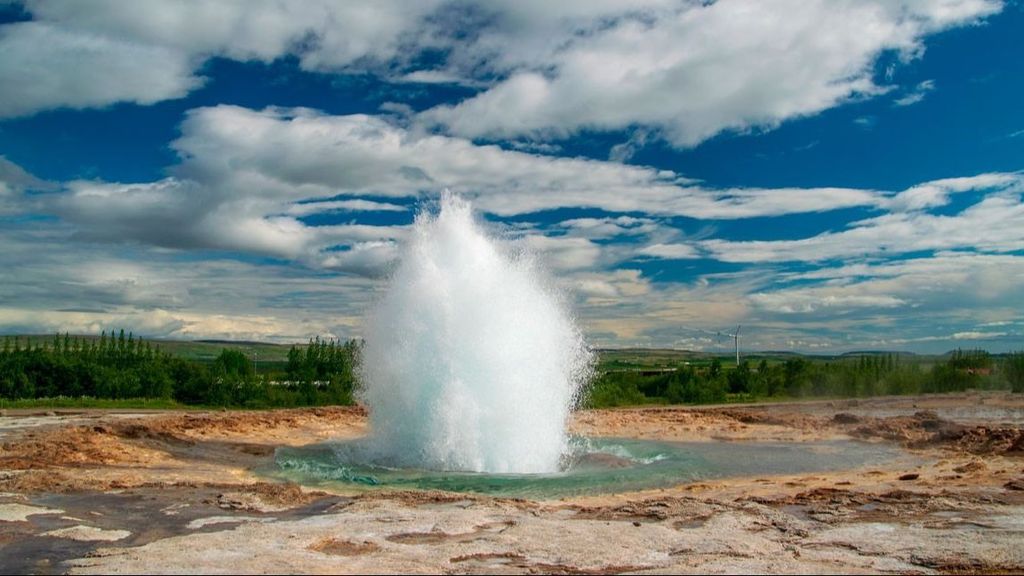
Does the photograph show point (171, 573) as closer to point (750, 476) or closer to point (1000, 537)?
point (1000, 537)

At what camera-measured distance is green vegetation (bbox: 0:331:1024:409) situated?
45406 mm

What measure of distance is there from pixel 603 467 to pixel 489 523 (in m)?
8.88

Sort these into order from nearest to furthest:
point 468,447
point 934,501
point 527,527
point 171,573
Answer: point 171,573
point 527,527
point 934,501
point 468,447

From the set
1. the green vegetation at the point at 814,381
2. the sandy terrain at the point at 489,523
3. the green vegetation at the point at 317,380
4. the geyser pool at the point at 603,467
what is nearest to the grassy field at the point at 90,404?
the green vegetation at the point at 317,380

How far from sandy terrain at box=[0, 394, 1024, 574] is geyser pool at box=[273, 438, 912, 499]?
1001 mm

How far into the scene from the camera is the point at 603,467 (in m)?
19.0

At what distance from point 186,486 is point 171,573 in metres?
7.27

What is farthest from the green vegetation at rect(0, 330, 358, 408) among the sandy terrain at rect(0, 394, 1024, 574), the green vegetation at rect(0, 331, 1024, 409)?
the sandy terrain at rect(0, 394, 1024, 574)

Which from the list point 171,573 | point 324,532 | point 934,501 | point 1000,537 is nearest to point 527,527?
point 324,532

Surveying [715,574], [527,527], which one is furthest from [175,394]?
[715,574]

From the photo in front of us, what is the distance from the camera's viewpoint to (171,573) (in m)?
7.50

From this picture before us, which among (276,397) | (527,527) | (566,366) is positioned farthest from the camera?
(276,397)

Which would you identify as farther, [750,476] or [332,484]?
[750,476]

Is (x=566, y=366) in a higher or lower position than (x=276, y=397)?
higher
